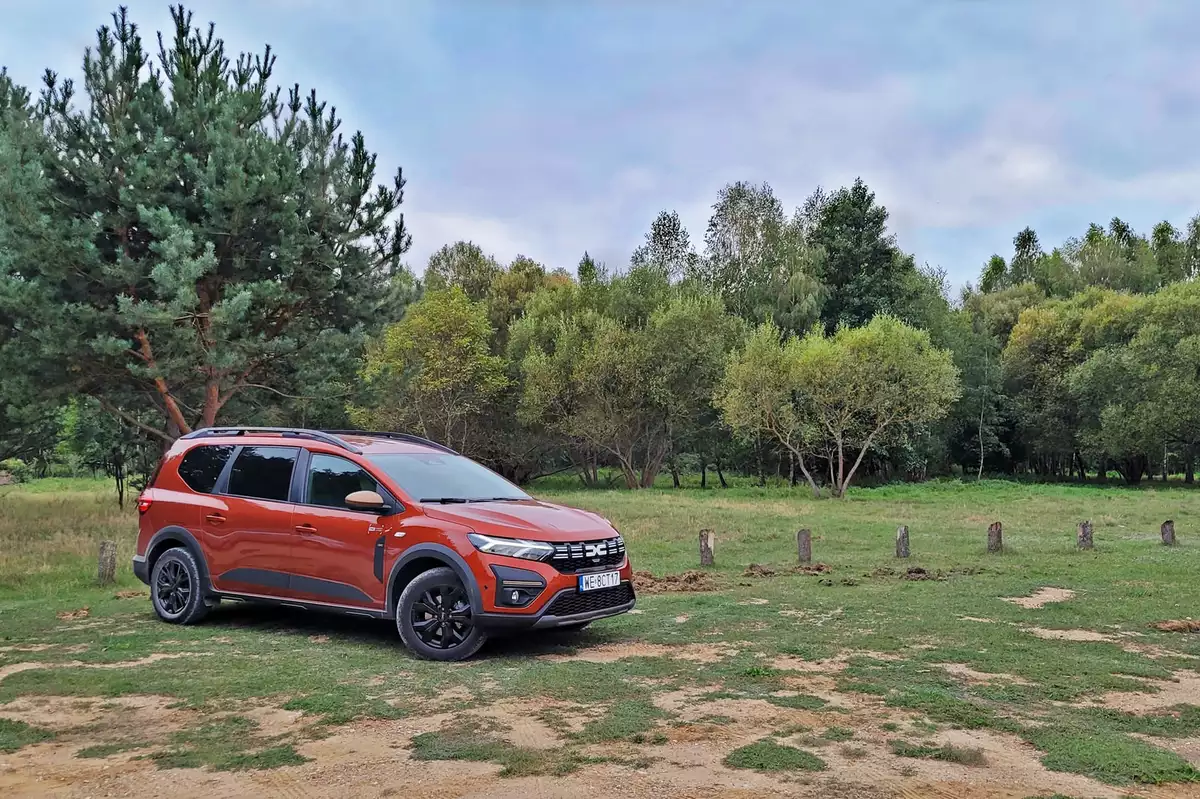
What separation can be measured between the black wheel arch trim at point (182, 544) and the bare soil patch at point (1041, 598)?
8.89 metres

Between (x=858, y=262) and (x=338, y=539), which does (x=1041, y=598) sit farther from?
(x=858, y=262)

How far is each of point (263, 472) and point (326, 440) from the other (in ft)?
2.55

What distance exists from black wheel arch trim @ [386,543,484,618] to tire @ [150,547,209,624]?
2456 mm

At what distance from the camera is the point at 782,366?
3956 cm

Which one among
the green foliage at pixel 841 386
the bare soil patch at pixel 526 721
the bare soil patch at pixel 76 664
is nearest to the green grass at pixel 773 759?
the bare soil patch at pixel 526 721

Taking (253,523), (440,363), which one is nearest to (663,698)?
(253,523)

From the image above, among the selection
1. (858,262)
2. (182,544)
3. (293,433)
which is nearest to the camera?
(293,433)

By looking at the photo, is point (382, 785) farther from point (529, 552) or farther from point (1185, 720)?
point (1185, 720)

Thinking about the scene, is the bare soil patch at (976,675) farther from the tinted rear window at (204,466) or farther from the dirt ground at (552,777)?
the tinted rear window at (204,466)

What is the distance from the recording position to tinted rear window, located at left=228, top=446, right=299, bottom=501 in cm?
880

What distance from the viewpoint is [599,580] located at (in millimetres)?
7996

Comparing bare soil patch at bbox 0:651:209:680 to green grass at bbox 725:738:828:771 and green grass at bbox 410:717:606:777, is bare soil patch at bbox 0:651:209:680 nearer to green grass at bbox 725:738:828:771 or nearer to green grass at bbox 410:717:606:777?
green grass at bbox 410:717:606:777

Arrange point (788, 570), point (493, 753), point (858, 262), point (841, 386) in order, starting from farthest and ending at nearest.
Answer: point (858, 262) → point (841, 386) → point (788, 570) → point (493, 753)

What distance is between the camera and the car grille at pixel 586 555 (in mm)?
7711
